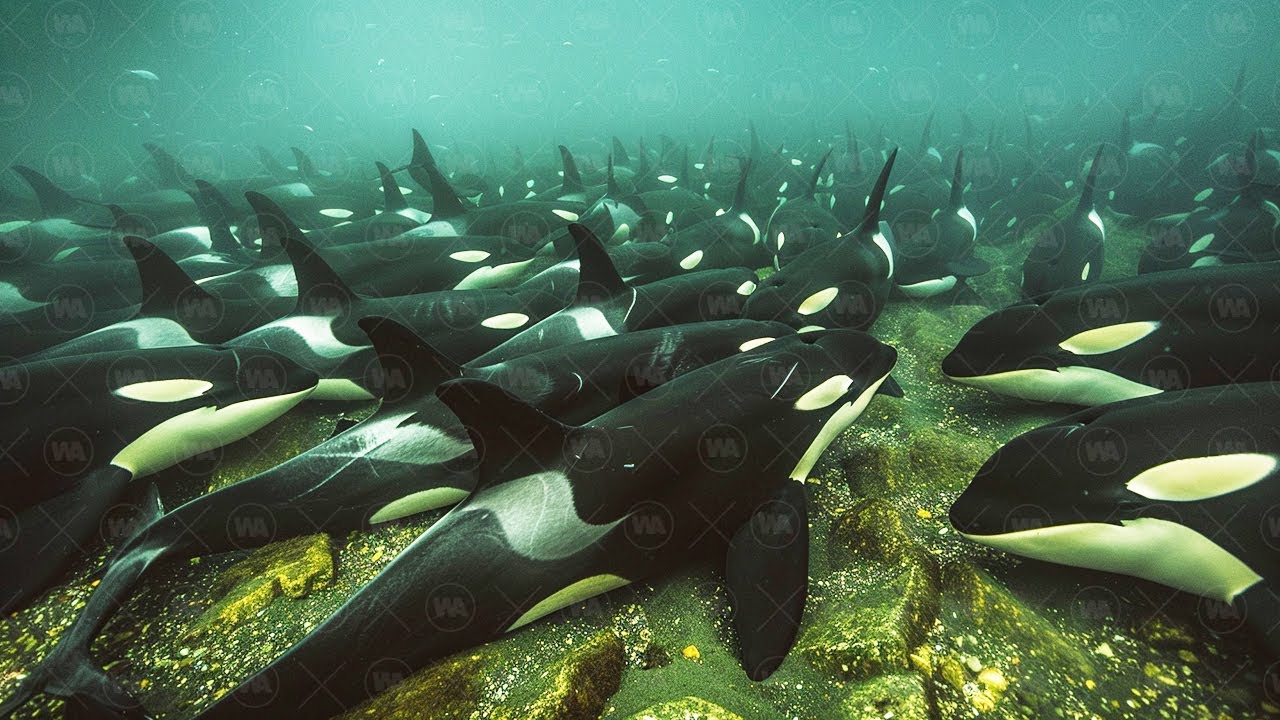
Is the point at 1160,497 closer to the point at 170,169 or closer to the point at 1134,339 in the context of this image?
the point at 1134,339

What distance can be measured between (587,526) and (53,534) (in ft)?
8.71

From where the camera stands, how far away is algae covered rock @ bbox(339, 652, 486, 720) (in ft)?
5.09

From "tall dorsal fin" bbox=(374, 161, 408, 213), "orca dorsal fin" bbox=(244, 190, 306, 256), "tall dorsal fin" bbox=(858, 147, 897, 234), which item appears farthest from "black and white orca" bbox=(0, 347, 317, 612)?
"tall dorsal fin" bbox=(374, 161, 408, 213)

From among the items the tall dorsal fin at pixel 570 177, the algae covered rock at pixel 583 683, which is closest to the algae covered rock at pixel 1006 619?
the algae covered rock at pixel 583 683

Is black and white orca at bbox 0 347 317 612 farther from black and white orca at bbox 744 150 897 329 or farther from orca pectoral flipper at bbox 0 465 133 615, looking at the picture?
black and white orca at bbox 744 150 897 329

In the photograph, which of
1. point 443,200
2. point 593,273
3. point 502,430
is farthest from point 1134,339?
point 443,200

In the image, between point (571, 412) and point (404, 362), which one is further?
point (571, 412)

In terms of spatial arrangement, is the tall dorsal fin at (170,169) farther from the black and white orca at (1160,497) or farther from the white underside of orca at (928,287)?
the black and white orca at (1160,497)

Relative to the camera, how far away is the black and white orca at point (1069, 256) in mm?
4699

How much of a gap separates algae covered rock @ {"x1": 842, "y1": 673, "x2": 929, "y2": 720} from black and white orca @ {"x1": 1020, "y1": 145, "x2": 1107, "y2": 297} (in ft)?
15.2

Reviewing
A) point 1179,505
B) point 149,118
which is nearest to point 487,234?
point 1179,505

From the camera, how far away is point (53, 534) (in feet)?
7.73

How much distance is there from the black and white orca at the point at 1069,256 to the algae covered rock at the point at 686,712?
5128mm

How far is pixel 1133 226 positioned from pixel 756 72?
11488 centimetres
